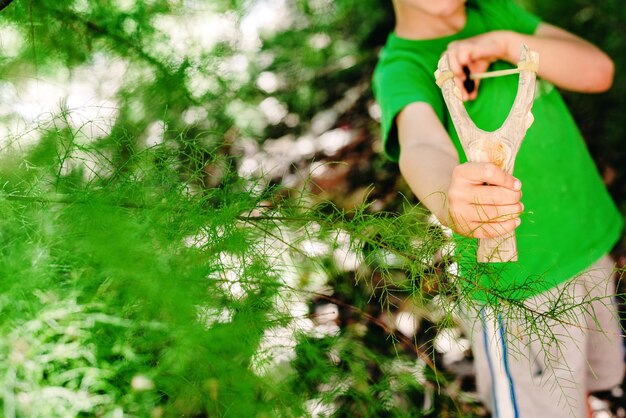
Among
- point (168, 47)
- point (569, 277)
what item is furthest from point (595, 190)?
point (168, 47)

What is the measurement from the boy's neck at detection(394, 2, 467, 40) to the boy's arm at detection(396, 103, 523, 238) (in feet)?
0.47

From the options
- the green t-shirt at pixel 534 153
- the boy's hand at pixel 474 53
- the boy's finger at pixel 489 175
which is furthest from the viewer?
the green t-shirt at pixel 534 153

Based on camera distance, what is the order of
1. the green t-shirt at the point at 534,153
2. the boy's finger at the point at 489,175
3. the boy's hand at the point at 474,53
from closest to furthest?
1. the boy's finger at the point at 489,175
2. the boy's hand at the point at 474,53
3. the green t-shirt at the point at 534,153

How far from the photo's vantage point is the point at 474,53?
0.67 meters

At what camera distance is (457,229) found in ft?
1.88

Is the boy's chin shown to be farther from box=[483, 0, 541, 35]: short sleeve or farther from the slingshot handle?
the slingshot handle

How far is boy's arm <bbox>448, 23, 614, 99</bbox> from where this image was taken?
71 cm

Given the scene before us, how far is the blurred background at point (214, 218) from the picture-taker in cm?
71

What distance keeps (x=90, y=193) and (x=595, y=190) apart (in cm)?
72

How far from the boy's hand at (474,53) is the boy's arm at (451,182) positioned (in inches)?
2.5

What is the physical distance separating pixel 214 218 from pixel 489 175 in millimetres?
372

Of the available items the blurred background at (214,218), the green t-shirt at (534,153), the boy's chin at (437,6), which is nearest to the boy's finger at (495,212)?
the blurred background at (214,218)

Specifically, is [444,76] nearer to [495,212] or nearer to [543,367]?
[495,212]

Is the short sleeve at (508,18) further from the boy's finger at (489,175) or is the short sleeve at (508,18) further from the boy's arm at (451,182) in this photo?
the boy's finger at (489,175)
